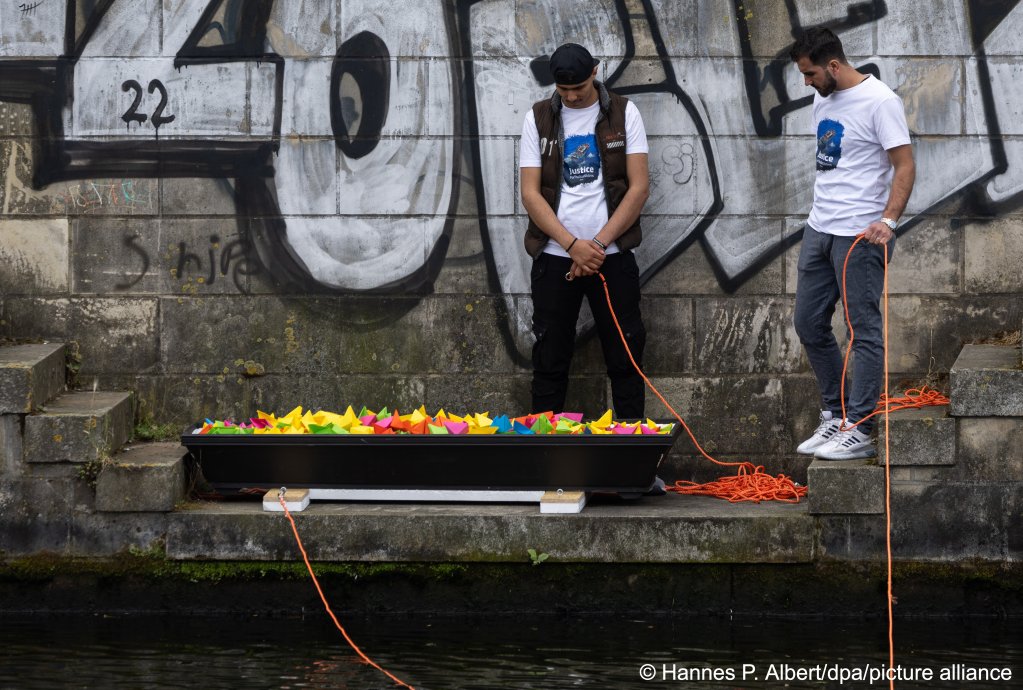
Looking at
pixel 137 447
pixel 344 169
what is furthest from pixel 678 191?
pixel 137 447

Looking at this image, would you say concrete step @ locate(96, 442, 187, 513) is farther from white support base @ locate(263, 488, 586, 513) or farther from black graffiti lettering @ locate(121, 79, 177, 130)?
black graffiti lettering @ locate(121, 79, 177, 130)

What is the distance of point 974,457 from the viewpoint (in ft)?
21.4

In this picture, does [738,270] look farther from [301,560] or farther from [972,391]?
[301,560]

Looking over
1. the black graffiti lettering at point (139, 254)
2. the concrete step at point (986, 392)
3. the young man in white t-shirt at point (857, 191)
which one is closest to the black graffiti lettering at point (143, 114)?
the black graffiti lettering at point (139, 254)

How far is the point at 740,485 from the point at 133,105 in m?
3.56

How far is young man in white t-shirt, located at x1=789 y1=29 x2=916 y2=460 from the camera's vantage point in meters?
6.51

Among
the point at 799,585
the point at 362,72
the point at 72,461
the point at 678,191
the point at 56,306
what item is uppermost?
the point at 362,72

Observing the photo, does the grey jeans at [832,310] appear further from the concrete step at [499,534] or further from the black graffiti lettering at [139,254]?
the black graffiti lettering at [139,254]

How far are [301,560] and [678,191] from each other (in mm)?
2630

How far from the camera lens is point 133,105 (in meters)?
7.69

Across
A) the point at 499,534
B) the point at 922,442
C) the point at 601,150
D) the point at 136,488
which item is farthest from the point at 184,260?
the point at 922,442

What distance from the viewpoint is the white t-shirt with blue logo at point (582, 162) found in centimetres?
717

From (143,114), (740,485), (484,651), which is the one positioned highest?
(143,114)

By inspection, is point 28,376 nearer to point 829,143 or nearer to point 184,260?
point 184,260
